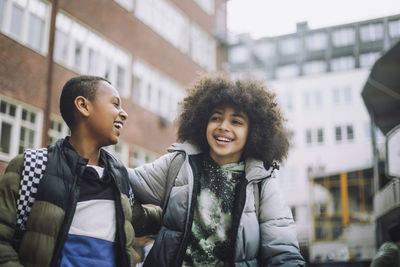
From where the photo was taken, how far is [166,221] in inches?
152

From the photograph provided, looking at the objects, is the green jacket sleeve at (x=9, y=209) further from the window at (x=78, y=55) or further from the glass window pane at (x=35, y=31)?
the window at (x=78, y=55)

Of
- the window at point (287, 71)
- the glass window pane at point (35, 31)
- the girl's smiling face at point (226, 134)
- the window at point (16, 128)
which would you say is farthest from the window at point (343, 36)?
the girl's smiling face at point (226, 134)

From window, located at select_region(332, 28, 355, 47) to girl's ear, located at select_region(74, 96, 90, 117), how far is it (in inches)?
2258

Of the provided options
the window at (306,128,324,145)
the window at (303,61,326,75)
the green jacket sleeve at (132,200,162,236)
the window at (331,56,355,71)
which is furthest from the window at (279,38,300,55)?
the green jacket sleeve at (132,200,162,236)

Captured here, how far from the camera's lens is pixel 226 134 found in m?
4.24

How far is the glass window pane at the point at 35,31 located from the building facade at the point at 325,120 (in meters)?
18.1

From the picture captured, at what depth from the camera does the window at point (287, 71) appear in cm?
5951

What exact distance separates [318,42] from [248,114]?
5682 centimetres

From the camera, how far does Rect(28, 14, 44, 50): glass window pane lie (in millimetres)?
14680

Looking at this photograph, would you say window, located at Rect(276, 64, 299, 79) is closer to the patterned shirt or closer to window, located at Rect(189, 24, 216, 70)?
window, located at Rect(189, 24, 216, 70)

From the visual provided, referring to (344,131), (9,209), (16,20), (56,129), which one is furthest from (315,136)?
(9,209)

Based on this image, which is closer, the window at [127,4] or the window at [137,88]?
the window at [127,4]

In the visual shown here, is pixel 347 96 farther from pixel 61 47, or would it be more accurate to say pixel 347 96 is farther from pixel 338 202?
pixel 61 47

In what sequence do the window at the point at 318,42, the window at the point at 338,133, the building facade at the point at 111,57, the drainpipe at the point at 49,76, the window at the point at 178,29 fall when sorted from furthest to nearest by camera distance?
the window at the point at 318,42 < the window at the point at 338,133 < the window at the point at 178,29 < the drainpipe at the point at 49,76 < the building facade at the point at 111,57
